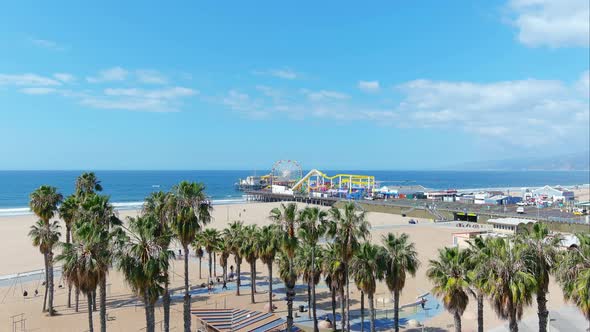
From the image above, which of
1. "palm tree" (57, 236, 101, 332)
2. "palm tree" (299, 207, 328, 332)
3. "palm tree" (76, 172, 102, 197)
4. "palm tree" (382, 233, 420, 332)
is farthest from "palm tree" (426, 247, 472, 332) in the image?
"palm tree" (76, 172, 102, 197)

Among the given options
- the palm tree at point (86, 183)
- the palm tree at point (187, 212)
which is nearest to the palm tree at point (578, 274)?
the palm tree at point (187, 212)

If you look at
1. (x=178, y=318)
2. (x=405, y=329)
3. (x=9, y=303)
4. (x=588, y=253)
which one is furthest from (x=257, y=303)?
(x=588, y=253)

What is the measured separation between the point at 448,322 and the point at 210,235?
20.5 metres

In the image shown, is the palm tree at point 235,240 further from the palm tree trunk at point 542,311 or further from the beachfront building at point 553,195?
the beachfront building at point 553,195

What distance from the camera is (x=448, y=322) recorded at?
1128 inches

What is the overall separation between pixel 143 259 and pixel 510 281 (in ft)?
50.6

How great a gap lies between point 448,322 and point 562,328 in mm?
6532

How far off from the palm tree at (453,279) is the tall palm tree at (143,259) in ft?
40.6

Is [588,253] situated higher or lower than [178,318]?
higher

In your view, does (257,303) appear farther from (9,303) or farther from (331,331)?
(9,303)

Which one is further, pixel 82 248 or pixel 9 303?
pixel 9 303

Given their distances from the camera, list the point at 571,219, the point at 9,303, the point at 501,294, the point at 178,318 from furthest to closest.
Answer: the point at 571,219 → the point at 9,303 → the point at 178,318 → the point at 501,294

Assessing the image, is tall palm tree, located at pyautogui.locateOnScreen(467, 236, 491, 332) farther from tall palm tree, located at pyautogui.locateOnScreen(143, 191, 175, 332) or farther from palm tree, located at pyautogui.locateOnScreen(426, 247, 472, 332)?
tall palm tree, located at pyautogui.locateOnScreen(143, 191, 175, 332)

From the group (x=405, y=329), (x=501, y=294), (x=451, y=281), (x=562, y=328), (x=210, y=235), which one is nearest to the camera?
(x=501, y=294)
